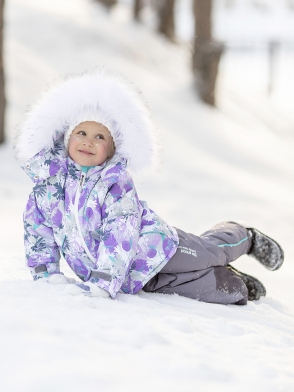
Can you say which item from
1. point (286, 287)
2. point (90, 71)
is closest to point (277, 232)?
point (286, 287)

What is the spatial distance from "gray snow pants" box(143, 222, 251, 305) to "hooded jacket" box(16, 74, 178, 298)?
99mm

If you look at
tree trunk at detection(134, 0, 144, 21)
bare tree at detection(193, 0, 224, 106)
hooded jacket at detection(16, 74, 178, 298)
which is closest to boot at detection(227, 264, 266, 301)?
hooded jacket at detection(16, 74, 178, 298)

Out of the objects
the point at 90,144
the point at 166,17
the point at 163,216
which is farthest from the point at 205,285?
the point at 166,17

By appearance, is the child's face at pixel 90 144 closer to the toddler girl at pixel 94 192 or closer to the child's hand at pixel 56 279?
the toddler girl at pixel 94 192

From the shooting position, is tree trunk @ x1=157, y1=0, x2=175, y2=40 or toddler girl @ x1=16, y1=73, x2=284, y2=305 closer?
toddler girl @ x1=16, y1=73, x2=284, y2=305

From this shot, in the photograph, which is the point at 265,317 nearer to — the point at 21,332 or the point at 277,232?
the point at 21,332

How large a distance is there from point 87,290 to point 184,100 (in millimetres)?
7425

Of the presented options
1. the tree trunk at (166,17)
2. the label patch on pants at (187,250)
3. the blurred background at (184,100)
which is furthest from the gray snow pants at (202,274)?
the tree trunk at (166,17)

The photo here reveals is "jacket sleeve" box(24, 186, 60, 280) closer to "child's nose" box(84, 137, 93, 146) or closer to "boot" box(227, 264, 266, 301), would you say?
"child's nose" box(84, 137, 93, 146)

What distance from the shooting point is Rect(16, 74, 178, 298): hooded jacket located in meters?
2.34

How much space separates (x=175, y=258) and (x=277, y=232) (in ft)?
8.00

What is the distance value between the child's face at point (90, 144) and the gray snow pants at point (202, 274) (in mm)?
510

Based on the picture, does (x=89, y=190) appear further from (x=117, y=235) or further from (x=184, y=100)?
(x=184, y=100)

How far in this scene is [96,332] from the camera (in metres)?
1.75
